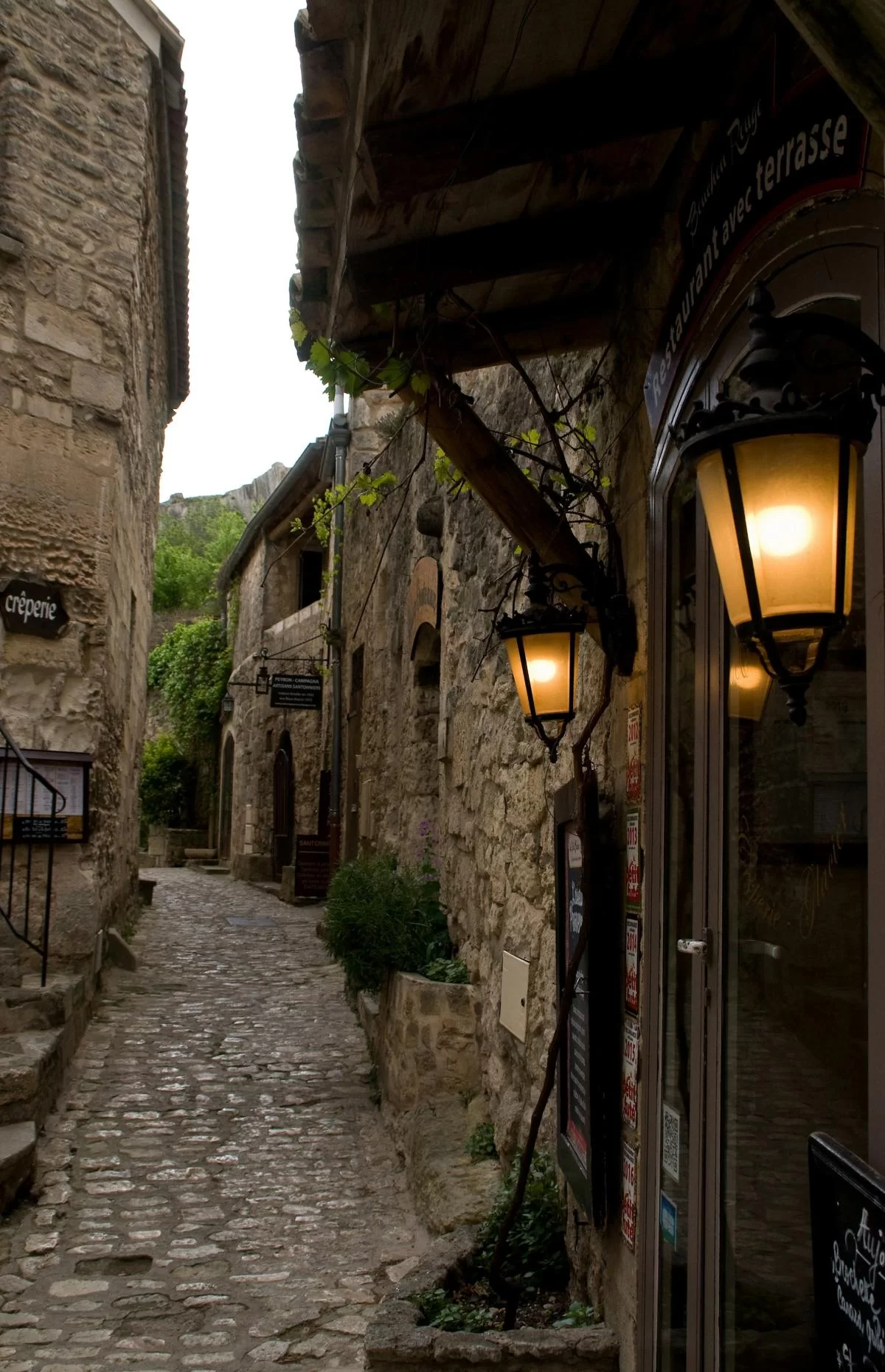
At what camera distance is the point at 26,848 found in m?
6.04

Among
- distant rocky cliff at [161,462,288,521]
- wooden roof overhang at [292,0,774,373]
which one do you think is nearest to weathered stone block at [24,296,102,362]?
wooden roof overhang at [292,0,774,373]

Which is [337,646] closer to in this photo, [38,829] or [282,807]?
[282,807]

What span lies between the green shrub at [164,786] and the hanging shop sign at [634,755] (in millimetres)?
20127

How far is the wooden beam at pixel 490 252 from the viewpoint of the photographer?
2.86 meters

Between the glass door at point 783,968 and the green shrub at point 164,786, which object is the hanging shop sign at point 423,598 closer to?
the glass door at point 783,968

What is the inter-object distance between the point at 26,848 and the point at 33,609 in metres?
1.31

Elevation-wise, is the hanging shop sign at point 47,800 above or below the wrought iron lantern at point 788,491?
below

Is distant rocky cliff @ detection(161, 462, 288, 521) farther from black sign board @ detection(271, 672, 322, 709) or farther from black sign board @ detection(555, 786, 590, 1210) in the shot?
black sign board @ detection(555, 786, 590, 1210)

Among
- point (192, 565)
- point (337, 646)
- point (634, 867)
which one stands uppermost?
point (192, 565)

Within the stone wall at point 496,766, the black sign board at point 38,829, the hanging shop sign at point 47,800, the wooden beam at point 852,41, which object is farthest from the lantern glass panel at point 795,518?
the black sign board at point 38,829

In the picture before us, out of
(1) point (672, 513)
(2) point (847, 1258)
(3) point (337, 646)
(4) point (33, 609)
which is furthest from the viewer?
(3) point (337, 646)

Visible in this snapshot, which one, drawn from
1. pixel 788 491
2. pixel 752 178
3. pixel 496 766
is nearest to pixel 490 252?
pixel 752 178

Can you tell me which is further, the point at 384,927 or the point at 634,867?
the point at 384,927

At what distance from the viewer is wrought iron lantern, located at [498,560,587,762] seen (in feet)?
9.71
